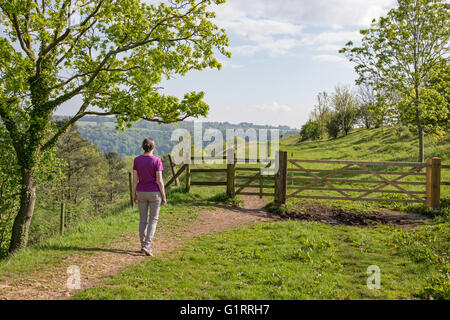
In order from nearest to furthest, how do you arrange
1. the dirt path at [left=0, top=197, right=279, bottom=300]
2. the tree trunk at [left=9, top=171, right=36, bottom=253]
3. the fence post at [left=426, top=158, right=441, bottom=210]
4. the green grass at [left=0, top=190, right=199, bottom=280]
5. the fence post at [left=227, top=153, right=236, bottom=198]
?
the dirt path at [left=0, top=197, right=279, bottom=300] < the green grass at [left=0, top=190, right=199, bottom=280] < the fence post at [left=426, top=158, right=441, bottom=210] < the tree trunk at [left=9, top=171, right=36, bottom=253] < the fence post at [left=227, top=153, right=236, bottom=198]

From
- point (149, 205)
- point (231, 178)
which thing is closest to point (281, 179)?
point (231, 178)

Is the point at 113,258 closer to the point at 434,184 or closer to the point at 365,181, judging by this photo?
the point at 434,184

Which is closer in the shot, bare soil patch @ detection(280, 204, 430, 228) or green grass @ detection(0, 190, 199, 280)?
green grass @ detection(0, 190, 199, 280)

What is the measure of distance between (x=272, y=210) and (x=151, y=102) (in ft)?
22.0

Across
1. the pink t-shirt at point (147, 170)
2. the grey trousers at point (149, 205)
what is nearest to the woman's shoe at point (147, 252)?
the grey trousers at point (149, 205)

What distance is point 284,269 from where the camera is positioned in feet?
21.8

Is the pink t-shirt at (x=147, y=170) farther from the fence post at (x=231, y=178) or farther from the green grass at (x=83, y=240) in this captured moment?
the fence post at (x=231, y=178)

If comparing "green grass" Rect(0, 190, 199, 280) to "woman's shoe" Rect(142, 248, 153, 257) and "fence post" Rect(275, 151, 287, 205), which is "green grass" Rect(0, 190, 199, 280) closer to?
"woman's shoe" Rect(142, 248, 153, 257)

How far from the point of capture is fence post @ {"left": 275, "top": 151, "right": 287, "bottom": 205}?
13.2 meters

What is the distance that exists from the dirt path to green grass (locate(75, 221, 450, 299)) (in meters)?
0.48

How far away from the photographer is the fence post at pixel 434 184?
480 inches

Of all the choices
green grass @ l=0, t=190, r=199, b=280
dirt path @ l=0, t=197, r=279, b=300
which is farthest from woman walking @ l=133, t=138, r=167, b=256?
green grass @ l=0, t=190, r=199, b=280

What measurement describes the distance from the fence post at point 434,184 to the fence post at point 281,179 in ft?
18.2
